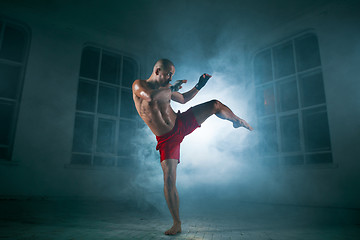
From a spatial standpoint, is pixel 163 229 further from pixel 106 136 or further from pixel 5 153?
pixel 5 153

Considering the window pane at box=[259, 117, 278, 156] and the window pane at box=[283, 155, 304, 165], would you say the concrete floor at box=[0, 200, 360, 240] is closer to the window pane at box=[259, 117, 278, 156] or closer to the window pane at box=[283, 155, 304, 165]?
the window pane at box=[283, 155, 304, 165]

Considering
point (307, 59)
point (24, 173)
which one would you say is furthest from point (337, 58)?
point (24, 173)

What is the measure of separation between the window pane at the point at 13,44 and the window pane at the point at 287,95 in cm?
515

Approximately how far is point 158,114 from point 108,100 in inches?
148

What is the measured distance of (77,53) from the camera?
5098mm

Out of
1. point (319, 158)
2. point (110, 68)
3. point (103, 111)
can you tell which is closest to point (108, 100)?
point (103, 111)

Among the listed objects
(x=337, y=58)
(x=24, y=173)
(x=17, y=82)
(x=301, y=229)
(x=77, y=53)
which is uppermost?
(x=77, y=53)

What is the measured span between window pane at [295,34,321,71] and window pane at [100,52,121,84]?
3.91m

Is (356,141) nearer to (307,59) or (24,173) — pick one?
(307,59)

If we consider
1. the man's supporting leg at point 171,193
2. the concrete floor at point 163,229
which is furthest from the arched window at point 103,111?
the man's supporting leg at point 171,193

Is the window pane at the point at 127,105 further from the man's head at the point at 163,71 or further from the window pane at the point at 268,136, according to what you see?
the man's head at the point at 163,71

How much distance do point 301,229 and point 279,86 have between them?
11.3 feet

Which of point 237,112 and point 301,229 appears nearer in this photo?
point 301,229

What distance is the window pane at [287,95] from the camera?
4762mm
